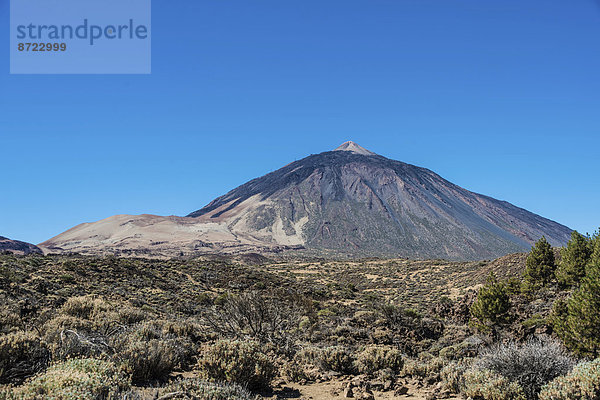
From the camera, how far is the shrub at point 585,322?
8.59 meters

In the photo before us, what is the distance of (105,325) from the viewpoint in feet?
28.4

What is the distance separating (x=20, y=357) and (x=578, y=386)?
7.88 metres

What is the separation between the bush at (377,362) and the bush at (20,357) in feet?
18.1

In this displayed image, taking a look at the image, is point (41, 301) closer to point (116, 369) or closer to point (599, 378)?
point (116, 369)

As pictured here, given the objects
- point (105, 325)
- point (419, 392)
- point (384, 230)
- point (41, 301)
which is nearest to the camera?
point (419, 392)

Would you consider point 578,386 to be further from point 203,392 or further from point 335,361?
point 203,392

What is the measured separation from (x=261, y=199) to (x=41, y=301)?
170191 mm

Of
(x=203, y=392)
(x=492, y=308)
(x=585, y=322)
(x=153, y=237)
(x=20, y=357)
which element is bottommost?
(x=492, y=308)

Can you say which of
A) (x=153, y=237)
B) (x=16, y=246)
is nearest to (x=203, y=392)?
(x=16, y=246)

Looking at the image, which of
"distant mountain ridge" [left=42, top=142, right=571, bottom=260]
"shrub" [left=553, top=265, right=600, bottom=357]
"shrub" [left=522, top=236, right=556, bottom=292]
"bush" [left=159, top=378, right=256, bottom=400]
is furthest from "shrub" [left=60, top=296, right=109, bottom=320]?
"distant mountain ridge" [left=42, top=142, right=571, bottom=260]

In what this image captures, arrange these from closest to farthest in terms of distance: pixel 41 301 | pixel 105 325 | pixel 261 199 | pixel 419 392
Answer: pixel 419 392, pixel 105 325, pixel 41 301, pixel 261 199

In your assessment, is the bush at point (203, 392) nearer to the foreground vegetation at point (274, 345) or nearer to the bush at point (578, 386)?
the foreground vegetation at point (274, 345)

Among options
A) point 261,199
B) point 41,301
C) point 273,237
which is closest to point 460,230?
point 273,237

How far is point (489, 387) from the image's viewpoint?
5.11 metres
